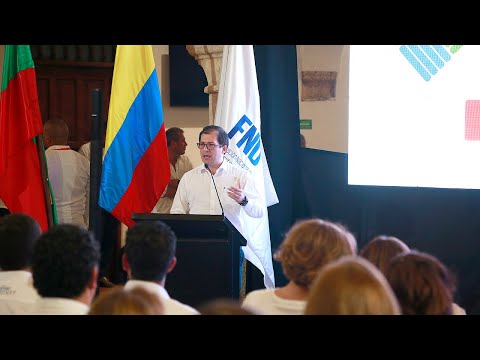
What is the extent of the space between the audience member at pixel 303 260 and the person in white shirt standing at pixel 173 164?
11.5 ft

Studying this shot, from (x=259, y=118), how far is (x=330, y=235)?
269 cm

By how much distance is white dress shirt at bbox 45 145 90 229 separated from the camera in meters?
5.71

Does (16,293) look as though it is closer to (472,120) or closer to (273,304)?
(273,304)

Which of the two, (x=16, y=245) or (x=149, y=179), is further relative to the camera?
(x=149, y=179)

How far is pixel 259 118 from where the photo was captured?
201 inches

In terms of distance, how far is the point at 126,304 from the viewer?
1645 mm

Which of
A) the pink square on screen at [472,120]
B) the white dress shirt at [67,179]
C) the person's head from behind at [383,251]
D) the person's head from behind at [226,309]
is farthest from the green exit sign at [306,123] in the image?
the person's head from behind at [226,309]

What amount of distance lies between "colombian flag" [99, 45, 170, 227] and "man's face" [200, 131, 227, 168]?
0.28m

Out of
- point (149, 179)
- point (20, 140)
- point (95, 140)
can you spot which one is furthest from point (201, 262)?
point (20, 140)

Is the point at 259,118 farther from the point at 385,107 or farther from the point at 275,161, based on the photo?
the point at 385,107

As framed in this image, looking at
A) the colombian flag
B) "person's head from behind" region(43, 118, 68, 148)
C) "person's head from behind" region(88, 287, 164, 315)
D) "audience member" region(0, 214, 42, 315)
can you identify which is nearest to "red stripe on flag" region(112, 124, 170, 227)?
the colombian flag

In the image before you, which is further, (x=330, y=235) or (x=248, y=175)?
(x=248, y=175)

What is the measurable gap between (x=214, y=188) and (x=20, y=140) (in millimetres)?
1240

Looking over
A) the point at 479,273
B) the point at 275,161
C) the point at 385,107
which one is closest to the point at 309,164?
the point at 275,161
